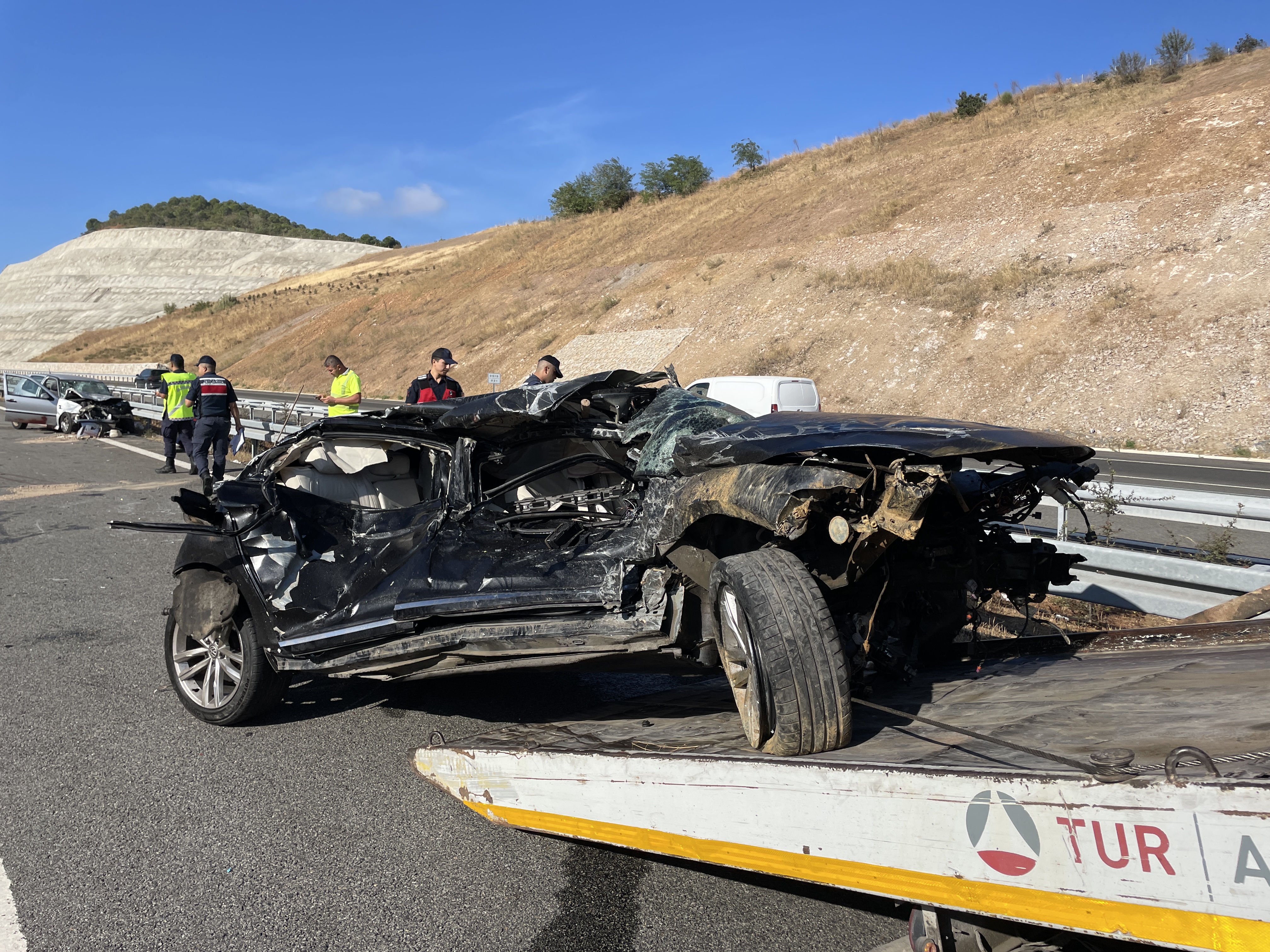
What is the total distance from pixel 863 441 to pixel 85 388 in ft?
79.5

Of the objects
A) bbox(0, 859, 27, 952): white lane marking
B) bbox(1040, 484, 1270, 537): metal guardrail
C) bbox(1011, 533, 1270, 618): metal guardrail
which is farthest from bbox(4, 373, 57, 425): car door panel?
bbox(1011, 533, 1270, 618): metal guardrail

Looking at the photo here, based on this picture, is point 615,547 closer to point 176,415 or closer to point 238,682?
point 238,682

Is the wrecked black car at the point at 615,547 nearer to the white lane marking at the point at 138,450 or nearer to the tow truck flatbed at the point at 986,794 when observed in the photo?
the tow truck flatbed at the point at 986,794

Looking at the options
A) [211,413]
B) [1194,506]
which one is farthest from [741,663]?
[211,413]

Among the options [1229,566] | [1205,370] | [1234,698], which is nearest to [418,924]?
[1234,698]

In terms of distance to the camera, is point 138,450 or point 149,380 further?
point 149,380

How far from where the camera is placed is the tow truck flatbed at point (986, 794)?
1796 millimetres

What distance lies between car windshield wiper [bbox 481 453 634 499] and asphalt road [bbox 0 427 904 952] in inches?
46.8

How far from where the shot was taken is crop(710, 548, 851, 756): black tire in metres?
2.76

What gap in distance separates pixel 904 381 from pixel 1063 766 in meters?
25.3

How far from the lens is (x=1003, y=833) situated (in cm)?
203

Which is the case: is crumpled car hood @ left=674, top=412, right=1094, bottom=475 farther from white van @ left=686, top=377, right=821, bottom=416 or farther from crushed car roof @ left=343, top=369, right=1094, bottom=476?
white van @ left=686, top=377, right=821, bottom=416

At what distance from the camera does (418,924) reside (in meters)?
2.90

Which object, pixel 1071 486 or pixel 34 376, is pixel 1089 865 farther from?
pixel 34 376
